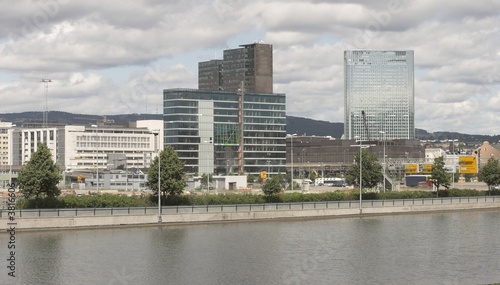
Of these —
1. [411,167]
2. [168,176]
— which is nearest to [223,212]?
[168,176]

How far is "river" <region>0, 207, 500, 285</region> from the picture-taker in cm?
5391

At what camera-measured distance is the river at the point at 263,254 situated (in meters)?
53.9

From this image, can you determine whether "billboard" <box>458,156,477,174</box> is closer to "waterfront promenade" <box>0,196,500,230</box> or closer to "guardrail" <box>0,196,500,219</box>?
"guardrail" <box>0,196,500,219</box>

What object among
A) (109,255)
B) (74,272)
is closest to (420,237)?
(109,255)

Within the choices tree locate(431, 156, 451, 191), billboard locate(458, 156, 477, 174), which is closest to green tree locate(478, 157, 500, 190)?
tree locate(431, 156, 451, 191)

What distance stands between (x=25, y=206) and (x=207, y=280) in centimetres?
3385

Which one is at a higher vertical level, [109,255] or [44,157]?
[44,157]

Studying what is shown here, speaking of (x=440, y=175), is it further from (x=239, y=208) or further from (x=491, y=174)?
(x=239, y=208)

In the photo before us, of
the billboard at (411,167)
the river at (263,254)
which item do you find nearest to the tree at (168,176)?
the river at (263,254)

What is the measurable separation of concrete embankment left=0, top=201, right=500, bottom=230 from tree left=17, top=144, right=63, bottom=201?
6051 mm

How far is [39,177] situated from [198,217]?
16.9 meters

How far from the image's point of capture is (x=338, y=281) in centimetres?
5250

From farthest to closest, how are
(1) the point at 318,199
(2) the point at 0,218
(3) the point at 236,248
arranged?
(1) the point at 318,199 → (2) the point at 0,218 → (3) the point at 236,248

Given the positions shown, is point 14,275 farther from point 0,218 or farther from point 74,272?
point 0,218
